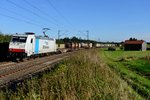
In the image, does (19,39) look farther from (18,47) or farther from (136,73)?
(136,73)

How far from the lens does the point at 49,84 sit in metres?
13.4

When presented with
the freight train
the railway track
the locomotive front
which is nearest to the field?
the railway track

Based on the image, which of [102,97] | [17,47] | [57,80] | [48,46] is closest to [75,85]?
[57,80]

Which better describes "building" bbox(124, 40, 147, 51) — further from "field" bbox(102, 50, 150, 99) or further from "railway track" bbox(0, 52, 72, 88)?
"railway track" bbox(0, 52, 72, 88)

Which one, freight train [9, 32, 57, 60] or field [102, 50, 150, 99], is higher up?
freight train [9, 32, 57, 60]

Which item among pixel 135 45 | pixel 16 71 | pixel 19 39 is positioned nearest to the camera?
pixel 16 71

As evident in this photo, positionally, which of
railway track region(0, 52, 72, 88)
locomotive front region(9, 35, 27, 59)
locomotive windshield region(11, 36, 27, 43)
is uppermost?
locomotive windshield region(11, 36, 27, 43)

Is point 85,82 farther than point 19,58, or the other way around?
point 19,58

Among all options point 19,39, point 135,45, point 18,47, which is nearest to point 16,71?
point 18,47

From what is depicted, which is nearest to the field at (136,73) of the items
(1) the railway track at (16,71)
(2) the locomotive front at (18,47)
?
(1) the railway track at (16,71)

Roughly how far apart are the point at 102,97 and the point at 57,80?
370 cm

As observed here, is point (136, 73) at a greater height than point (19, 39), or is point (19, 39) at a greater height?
point (19, 39)

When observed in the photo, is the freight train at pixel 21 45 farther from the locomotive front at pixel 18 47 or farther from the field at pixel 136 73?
the field at pixel 136 73

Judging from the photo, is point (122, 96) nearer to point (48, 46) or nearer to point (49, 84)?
point (49, 84)
